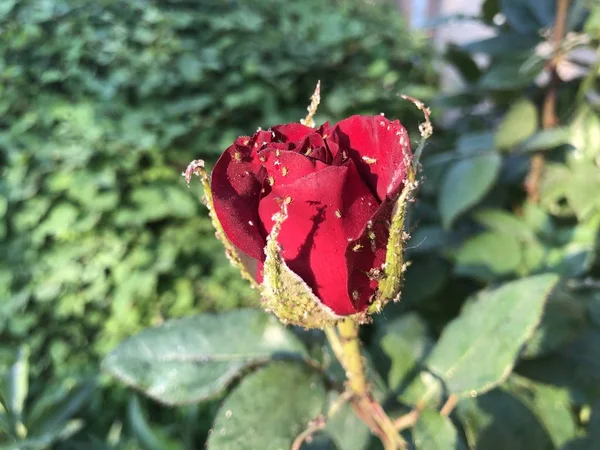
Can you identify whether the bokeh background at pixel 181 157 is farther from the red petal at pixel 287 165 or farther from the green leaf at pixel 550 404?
the red petal at pixel 287 165

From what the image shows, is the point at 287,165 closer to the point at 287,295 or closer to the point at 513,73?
the point at 287,295

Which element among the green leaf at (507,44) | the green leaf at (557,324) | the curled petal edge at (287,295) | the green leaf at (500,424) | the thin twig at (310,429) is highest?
the curled petal edge at (287,295)

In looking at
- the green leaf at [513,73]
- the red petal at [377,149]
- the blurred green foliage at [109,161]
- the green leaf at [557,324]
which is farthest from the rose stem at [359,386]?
the blurred green foliage at [109,161]

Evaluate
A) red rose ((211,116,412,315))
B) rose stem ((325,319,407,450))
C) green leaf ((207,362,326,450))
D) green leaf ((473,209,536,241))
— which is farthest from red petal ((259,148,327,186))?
green leaf ((473,209,536,241))

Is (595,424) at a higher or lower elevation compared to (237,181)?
lower

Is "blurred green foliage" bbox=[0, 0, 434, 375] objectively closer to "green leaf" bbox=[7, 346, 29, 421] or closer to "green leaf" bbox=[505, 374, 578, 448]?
"green leaf" bbox=[7, 346, 29, 421]

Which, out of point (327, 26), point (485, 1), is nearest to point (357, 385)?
point (485, 1)

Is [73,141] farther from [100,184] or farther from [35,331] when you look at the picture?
[35,331]
